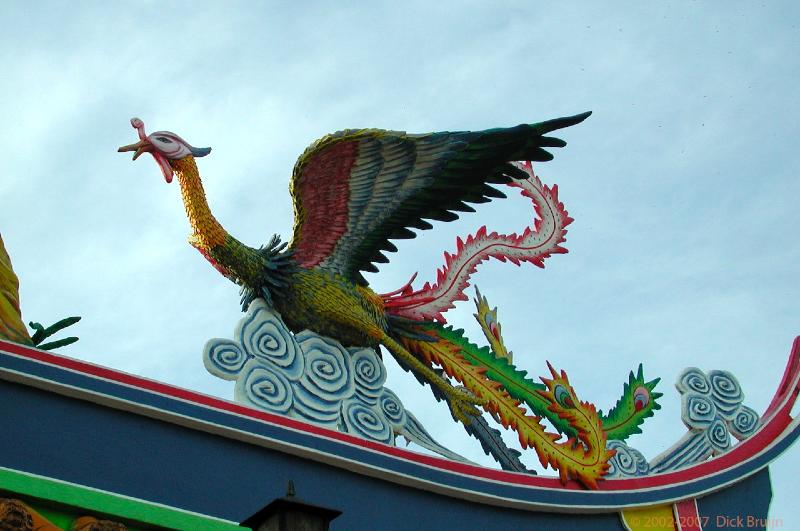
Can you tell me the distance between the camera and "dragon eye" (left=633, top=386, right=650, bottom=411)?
8.36m

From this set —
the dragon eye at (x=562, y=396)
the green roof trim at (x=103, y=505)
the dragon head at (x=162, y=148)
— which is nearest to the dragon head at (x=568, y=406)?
the dragon eye at (x=562, y=396)

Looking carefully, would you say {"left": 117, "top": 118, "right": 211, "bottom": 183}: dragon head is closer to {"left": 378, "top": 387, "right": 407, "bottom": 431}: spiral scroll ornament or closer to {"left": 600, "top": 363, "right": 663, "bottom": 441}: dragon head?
{"left": 378, "top": 387, "right": 407, "bottom": 431}: spiral scroll ornament

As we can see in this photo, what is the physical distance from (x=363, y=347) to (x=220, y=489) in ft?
4.76

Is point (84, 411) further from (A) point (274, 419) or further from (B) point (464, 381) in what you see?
(B) point (464, 381)

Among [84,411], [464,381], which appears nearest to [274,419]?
[84,411]

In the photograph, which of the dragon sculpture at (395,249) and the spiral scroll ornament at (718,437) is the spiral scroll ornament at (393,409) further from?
the spiral scroll ornament at (718,437)

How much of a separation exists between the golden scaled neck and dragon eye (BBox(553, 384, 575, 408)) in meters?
2.24

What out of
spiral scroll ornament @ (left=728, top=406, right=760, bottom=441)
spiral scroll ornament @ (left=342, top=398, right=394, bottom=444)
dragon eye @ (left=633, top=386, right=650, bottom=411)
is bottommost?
spiral scroll ornament @ (left=342, top=398, right=394, bottom=444)

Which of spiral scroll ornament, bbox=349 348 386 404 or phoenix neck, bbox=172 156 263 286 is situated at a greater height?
phoenix neck, bbox=172 156 263 286

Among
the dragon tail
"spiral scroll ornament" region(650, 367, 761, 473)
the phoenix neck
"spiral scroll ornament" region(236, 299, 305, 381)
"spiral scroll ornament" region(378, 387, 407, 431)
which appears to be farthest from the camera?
"spiral scroll ornament" region(650, 367, 761, 473)

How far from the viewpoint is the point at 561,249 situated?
28.5ft

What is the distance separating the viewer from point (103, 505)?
450 cm

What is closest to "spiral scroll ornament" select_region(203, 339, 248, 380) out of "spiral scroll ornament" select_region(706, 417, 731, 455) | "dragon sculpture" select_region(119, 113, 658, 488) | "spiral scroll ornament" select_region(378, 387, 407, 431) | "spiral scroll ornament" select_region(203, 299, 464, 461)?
"spiral scroll ornament" select_region(203, 299, 464, 461)

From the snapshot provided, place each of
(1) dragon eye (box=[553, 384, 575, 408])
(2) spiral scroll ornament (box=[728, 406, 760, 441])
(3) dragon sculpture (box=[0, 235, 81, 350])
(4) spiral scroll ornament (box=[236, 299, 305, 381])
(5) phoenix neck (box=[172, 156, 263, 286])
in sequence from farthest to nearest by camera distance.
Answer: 1. (2) spiral scroll ornament (box=[728, 406, 760, 441])
2. (1) dragon eye (box=[553, 384, 575, 408])
3. (5) phoenix neck (box=[172, 156, 263, 286])
4. (4) spiral scroll ornament (box=[236, 299, 305, 381])
5. (3) dragon sculpture (box=[0, 235, 81, 350])
